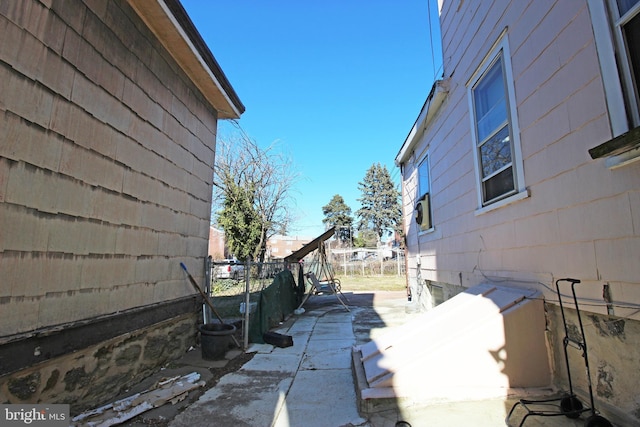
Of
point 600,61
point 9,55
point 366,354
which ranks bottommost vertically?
point 366,354

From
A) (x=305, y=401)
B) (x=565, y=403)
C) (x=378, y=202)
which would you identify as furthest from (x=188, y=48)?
(x=378, y=202)

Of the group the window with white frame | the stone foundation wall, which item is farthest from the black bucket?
the window with white frame

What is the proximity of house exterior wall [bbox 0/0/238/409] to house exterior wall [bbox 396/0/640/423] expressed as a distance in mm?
3635

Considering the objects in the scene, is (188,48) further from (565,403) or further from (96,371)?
(565,403)

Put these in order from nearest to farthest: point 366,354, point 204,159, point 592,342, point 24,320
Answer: point 592,342
point 24,320
point 366,354
point 204,159

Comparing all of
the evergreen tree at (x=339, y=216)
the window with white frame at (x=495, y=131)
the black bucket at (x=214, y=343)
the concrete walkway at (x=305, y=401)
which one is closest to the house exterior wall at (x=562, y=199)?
the window with white frame at (x=495, y=131)

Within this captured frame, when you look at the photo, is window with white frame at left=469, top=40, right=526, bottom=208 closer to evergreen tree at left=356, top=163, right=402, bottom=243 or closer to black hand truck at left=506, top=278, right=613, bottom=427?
black hand truck at left=506, top=278, right=613, bottom=427

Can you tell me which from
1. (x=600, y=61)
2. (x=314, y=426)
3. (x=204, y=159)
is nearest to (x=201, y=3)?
(x=204, y=159)

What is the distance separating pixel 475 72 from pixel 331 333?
437cm

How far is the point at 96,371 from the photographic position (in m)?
2.76

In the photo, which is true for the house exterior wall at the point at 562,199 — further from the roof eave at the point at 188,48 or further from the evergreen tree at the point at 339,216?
the evergreen tree at the point at 339,216

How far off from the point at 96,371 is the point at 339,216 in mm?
38452

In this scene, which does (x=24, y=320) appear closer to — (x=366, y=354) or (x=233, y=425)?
(x=233, y=425)

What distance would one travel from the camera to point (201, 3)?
610 centimetres
